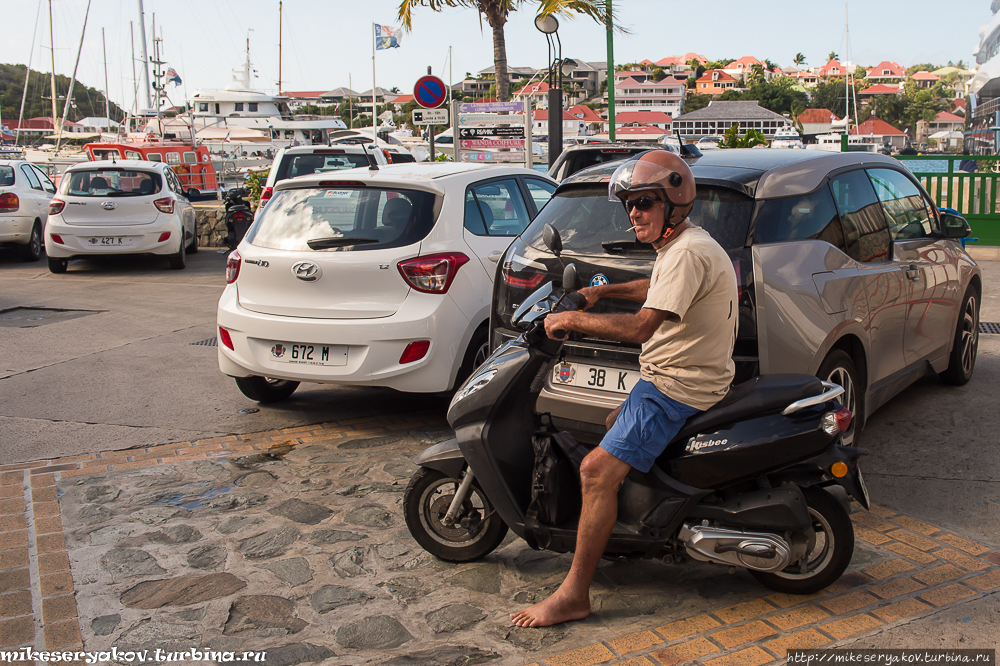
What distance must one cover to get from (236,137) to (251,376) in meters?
44.6

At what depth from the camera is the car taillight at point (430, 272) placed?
18.4 ft

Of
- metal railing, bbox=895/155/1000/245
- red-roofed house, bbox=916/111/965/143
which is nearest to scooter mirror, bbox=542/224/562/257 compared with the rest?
metal railing, bbox=895/155/1000/245

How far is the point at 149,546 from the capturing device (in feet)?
13.7

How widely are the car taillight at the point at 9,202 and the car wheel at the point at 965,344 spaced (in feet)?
47.4

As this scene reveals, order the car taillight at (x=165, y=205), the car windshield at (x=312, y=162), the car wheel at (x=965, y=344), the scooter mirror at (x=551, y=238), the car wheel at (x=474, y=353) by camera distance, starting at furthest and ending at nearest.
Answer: the car taillight at (x=165, y=205)
the car windshield at (x=312, y=162)
the car wheel at (x=965, y=344)
the car wheel at (x=474, y=353)
the scooter mirror at (x=551, y=238)

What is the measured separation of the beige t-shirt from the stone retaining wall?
15.6 m

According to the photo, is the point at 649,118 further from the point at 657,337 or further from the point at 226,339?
the point at 657,337

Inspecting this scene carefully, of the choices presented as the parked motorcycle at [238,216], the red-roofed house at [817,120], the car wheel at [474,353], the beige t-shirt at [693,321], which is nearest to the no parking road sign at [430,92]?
the parked motorcycle at [238,216]

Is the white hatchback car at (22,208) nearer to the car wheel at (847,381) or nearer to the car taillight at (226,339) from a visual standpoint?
the car taillight at (226,339)

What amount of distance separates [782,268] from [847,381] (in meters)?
0.91

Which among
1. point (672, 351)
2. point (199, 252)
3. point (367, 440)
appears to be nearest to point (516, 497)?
point (672, 351)

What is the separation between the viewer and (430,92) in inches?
555

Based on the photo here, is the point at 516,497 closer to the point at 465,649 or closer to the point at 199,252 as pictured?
the point at 465,649

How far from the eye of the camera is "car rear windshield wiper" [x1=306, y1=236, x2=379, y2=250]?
18.7ft
